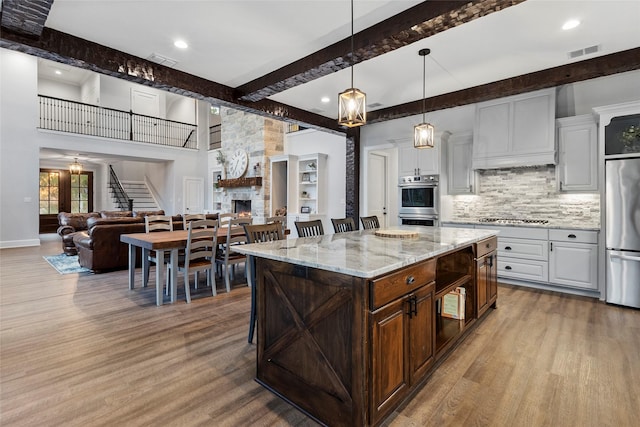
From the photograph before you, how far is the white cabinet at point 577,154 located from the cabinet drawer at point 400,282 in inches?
138

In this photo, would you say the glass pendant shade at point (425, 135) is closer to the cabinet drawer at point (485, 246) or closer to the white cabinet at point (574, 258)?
the cabinet drawer at point (485, 246)

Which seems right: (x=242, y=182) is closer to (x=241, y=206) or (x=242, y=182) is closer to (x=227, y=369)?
(x=241, y=206)

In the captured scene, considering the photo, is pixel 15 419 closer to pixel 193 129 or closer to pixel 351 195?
pixel 351 195

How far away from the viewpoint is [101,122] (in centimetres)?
1023

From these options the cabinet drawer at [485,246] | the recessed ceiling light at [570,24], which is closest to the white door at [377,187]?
the cabinet drawer at [485,246]

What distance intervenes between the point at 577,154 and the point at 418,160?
2151mm

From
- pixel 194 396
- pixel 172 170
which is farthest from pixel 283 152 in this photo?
pixel 194 396

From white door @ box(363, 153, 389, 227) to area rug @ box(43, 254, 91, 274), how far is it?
551 centimetres

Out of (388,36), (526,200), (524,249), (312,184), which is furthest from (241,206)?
(388,36)

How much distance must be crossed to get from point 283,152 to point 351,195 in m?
3.61

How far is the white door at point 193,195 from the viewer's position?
37.4 feet

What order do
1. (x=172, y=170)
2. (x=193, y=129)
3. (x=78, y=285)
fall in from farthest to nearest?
(x=193, y=129)
(x=172, y=170)
(x=78, y=285)

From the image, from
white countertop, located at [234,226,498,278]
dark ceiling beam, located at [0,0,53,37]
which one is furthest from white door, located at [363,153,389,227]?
dark ceiling beam, located at [0,0,53,37]

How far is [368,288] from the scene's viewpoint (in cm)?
161
